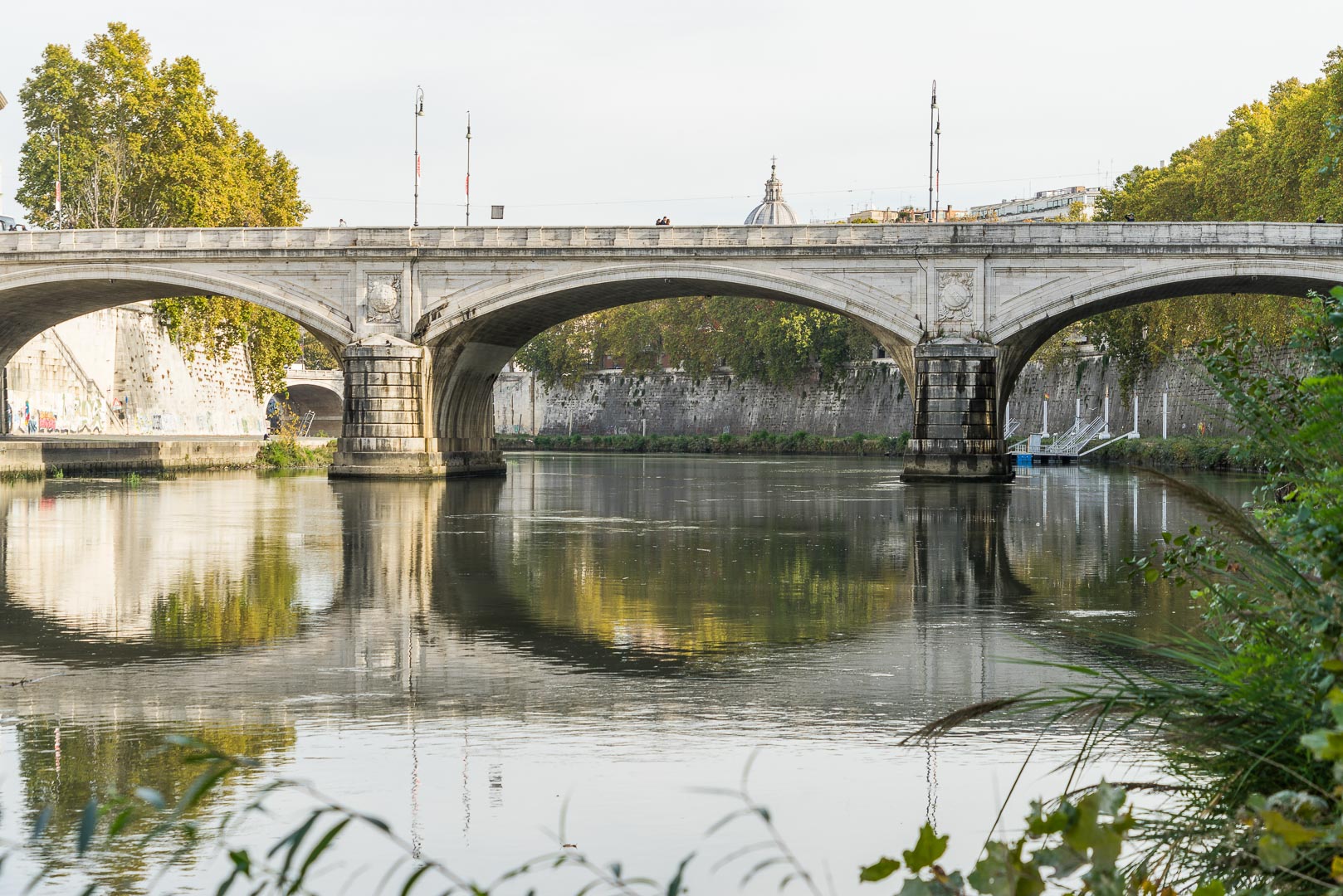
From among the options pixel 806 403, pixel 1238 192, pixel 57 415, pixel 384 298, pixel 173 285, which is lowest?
pixel 57 415

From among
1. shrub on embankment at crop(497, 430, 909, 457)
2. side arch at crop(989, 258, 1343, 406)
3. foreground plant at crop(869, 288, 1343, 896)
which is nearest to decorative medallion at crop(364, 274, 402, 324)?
side arch at crop(989, 258, 1343, 406)

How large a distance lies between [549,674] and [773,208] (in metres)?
83.6

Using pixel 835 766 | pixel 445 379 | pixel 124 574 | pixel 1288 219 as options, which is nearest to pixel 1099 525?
pixel 124 574

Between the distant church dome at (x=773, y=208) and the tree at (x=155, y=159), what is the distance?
4234 centimetres

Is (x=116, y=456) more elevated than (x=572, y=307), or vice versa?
(x=572, y=307)

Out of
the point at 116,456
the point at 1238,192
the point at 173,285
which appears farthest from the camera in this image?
the point at 1238,192

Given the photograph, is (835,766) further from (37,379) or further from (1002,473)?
(37,379)

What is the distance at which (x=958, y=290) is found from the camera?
33375 mm

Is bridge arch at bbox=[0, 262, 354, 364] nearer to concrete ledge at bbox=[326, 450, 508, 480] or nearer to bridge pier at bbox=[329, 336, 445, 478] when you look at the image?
bridge pier at bbox=[329, 336, 445, 478]

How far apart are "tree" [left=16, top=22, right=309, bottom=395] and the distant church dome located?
4234cm

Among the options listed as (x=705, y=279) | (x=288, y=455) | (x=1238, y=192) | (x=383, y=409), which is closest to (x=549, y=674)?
(x=705, y=279)

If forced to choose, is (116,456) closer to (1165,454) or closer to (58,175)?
(58,175)

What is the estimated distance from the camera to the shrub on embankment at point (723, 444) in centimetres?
6169

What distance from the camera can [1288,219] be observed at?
3953cm
